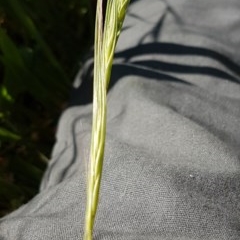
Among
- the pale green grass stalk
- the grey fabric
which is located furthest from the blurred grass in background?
the pale green grass stalk

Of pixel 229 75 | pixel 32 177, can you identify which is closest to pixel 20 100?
pixel 32 177

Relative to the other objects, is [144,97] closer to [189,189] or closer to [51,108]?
[189,189]

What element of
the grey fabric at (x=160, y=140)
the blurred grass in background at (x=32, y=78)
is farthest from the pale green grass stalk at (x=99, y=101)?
the blurred grass in background at (x=32, y=78)

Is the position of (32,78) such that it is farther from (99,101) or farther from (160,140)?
(99,101)

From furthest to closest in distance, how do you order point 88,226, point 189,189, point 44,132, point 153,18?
1. point 44,132
2. point 153,18
3. point 189,189
4. point 88,226

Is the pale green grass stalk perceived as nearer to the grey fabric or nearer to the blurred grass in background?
the grey fabric

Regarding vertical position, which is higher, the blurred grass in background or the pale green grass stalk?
the pale green grass stalk

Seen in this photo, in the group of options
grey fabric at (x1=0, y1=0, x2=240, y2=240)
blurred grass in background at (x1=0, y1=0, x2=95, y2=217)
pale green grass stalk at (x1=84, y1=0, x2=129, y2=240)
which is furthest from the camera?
blurred grass in background at (x1=0, y1=0, x2=95, y2=217)
